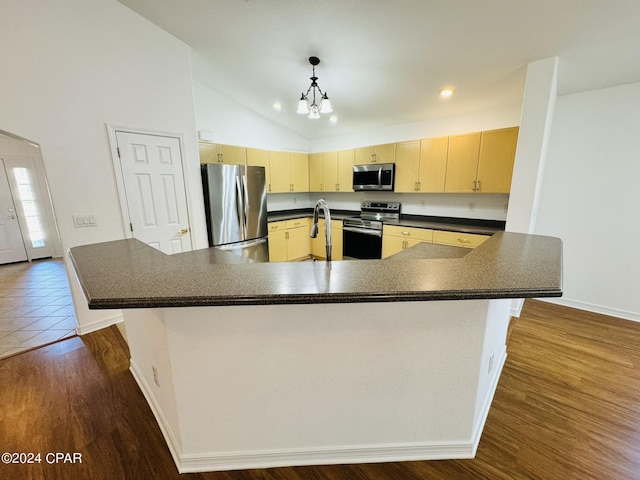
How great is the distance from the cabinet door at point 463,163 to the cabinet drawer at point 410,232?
653 millimetres

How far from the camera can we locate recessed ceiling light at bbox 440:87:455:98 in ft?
9.50

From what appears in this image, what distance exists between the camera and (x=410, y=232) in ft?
12.2

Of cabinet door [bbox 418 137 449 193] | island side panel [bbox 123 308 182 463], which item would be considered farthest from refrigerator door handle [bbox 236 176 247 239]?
cabinet door [bbox 418 137 449 193]

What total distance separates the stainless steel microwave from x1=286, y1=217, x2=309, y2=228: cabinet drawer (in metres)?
1.13

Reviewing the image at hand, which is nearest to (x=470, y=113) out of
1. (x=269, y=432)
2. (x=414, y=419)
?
(x=414, y=419)

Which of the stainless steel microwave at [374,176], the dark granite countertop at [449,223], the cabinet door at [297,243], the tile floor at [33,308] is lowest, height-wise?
the tile floor at [33,308]

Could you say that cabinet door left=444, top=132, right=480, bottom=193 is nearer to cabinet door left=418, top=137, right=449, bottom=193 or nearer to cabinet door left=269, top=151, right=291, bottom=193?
cabinet door left=418, top=137, right=449, bottom=193

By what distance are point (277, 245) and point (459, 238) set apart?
2.76 m

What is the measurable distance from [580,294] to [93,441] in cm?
457

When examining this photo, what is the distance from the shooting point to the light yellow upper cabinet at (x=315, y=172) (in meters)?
4.97

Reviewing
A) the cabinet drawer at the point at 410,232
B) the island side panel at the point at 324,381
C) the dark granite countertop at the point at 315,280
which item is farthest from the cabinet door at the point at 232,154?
the island side panel at the point at 324,381

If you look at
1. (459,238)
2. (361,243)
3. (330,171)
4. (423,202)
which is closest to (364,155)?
(330,171)

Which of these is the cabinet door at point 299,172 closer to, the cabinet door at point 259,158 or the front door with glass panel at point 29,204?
the cabinet door at point 259,158

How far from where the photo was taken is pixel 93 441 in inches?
55.7
